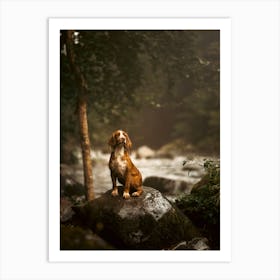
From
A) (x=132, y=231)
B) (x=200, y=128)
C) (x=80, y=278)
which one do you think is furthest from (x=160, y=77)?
(x=80, y=278)

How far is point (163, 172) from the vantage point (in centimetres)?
516

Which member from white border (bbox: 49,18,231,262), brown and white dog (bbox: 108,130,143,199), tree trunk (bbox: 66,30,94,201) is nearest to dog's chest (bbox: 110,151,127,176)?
brown and white dog (bbox: 108,130,143,199)

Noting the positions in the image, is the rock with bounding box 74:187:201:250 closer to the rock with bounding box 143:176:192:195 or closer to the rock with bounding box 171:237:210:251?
the rock with bounding box 171:237:210:251

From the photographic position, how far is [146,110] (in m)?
5.27

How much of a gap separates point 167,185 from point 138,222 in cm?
103

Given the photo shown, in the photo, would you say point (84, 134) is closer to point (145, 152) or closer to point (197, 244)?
point (145, 152)

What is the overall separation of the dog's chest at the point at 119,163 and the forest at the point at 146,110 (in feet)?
2.47

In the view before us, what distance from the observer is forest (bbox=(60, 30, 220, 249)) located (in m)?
4.71
